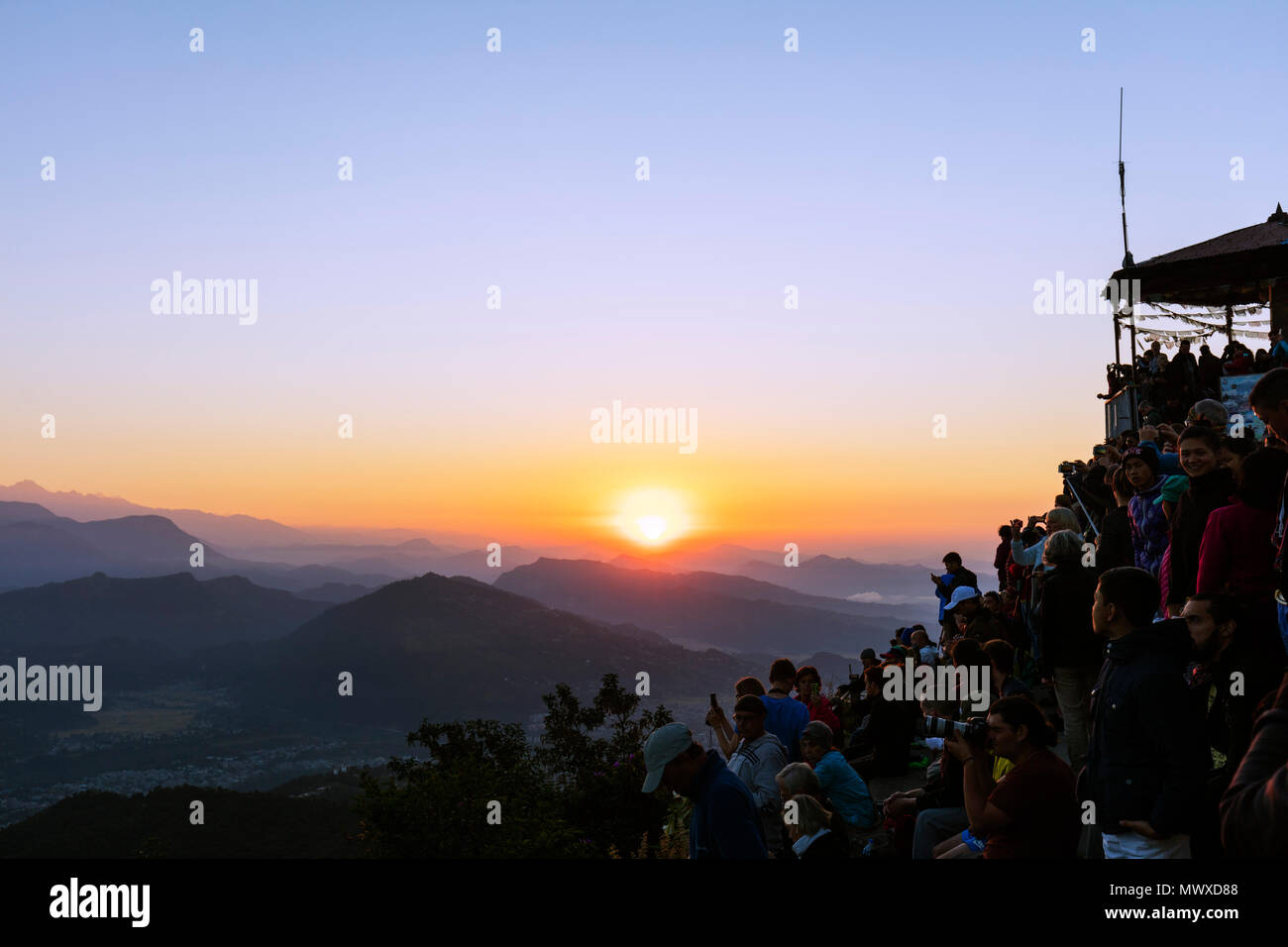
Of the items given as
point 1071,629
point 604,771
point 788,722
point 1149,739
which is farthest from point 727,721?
point 604,771

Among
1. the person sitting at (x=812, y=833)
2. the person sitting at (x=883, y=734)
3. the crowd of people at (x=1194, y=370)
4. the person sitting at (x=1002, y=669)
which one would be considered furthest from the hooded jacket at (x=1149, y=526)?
the crowd of people at (x=1194, y=370)

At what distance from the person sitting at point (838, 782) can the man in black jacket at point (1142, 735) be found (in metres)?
3.45

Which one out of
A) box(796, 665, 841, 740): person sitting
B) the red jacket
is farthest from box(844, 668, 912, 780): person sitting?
Result: the red jacket

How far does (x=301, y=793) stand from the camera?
525ft

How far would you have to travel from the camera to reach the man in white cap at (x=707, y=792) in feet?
15.2

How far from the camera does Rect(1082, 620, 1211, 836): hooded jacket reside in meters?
4.21

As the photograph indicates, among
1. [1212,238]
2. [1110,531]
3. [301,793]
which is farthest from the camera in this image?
[301,793]

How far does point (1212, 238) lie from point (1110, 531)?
18.9 m

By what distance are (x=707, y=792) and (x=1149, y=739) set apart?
2150 millimetres

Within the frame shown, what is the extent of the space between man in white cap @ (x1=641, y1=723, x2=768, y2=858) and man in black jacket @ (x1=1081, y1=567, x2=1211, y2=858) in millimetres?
1740

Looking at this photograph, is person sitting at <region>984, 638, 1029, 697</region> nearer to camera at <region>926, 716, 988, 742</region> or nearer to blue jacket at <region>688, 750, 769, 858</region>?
camera at <region>926, 716, 988, 742</region>
